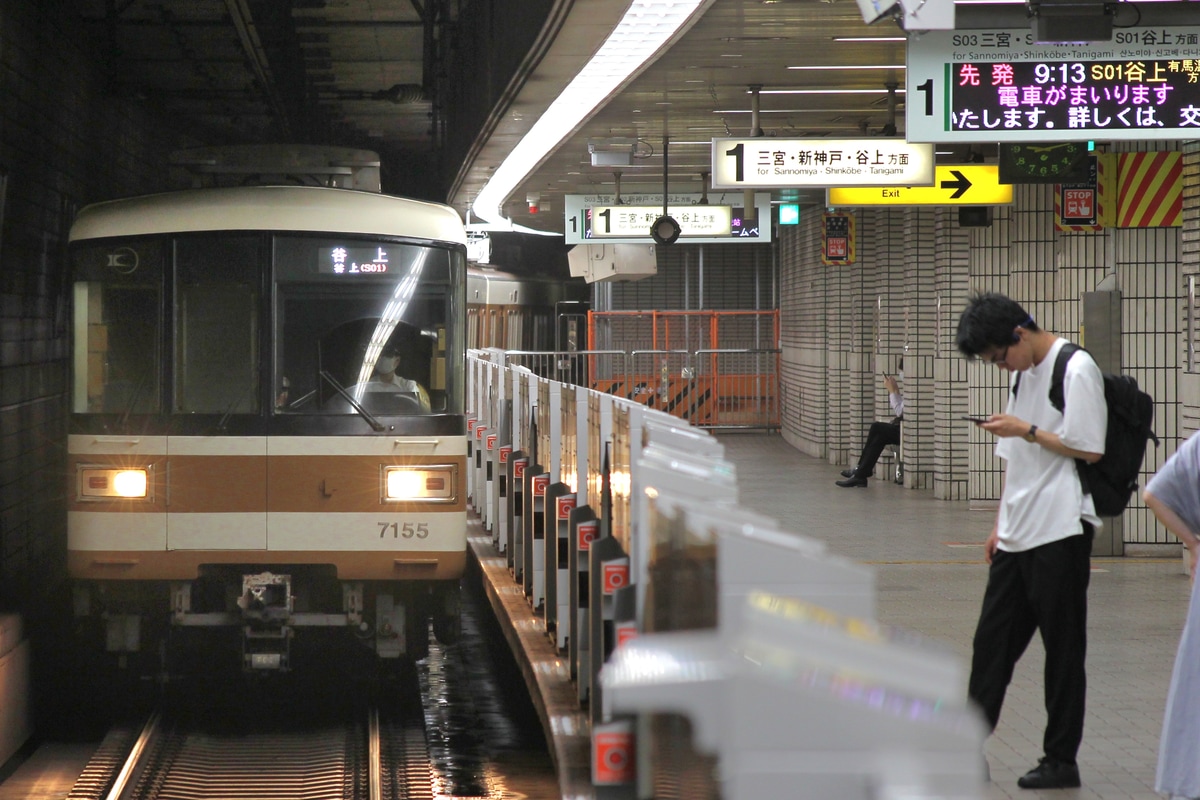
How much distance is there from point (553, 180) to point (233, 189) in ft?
34.8

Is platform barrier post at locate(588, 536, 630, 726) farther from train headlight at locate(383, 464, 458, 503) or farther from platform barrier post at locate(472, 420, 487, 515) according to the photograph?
platform barrier post at locate(472, 420, 487, 515)

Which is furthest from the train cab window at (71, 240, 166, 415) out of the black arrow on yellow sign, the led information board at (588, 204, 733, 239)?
the led information board at (588, 204, 733, 239)

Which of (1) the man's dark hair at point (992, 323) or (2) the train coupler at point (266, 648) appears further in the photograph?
(2) the train coupler at point (266, 648)

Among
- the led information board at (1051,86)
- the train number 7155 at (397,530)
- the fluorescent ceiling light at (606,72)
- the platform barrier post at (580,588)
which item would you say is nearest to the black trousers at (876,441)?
the fluorescent ceiling light at (606,72)

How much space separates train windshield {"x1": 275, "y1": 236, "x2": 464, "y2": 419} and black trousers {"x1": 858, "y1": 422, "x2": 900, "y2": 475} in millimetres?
9913

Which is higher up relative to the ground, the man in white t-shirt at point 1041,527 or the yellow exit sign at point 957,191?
the yellow exit sign at point 957,191

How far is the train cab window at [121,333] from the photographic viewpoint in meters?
8.07

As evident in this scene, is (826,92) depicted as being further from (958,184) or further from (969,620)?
(969,620)

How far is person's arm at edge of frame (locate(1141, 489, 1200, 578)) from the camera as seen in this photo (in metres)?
4.67

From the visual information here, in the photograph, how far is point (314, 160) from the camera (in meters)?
10.8

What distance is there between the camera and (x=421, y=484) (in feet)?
26.3

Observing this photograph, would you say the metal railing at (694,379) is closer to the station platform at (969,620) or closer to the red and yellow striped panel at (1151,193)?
the station platform at (969,620)

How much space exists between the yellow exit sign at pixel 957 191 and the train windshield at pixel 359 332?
19.8 feet

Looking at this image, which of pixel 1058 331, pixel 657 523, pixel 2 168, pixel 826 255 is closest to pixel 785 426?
pixel 826 255
